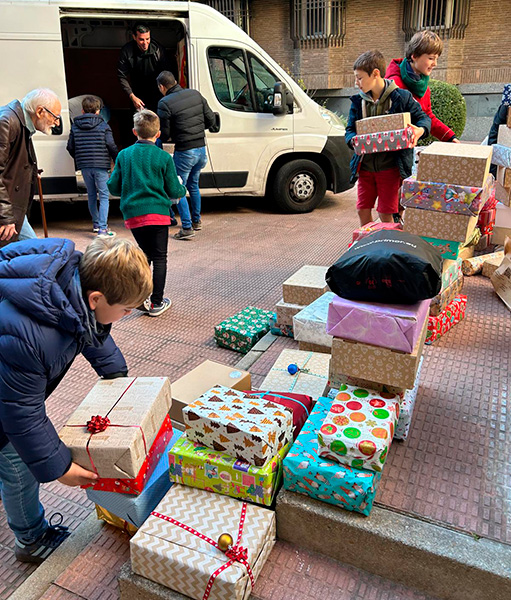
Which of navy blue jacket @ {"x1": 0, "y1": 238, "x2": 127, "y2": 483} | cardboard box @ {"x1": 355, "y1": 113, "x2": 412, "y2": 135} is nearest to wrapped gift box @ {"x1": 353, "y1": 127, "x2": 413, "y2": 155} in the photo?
cardboard box @ {"x1": 355, "y1": 113, "x2": 412, "y2": 135}

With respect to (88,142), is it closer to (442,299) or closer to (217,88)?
(217,88)

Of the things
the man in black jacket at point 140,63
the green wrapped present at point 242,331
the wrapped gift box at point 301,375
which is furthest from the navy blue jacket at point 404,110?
the man in black jacket at point 140,63

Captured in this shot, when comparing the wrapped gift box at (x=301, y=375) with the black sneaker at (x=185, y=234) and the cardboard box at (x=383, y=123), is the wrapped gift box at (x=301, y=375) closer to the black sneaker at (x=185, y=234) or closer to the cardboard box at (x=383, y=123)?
the cardboard box at (x=383, y=123)

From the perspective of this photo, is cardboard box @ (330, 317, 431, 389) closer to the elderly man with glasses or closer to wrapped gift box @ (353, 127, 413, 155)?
wrapped gift box @ (353, 127, 413, 155)

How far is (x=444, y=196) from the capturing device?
3.32 metres

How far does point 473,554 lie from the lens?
6.21 ft

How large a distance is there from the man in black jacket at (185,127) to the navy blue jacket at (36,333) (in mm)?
4991

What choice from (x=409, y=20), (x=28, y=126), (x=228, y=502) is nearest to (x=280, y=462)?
(x=228, y=502)

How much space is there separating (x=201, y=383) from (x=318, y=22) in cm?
2044

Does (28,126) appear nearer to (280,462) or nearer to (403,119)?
(403,119)

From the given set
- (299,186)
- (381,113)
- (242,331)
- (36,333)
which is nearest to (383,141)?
(381,113)

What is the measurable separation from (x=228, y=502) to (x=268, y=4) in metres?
22.4

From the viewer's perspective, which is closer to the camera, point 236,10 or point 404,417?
point 404,417

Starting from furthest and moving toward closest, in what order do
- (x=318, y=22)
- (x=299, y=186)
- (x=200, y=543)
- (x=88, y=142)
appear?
(x=318, y=22), (x=299, y=186), (x=88, y=142), (x=200, y=543)
